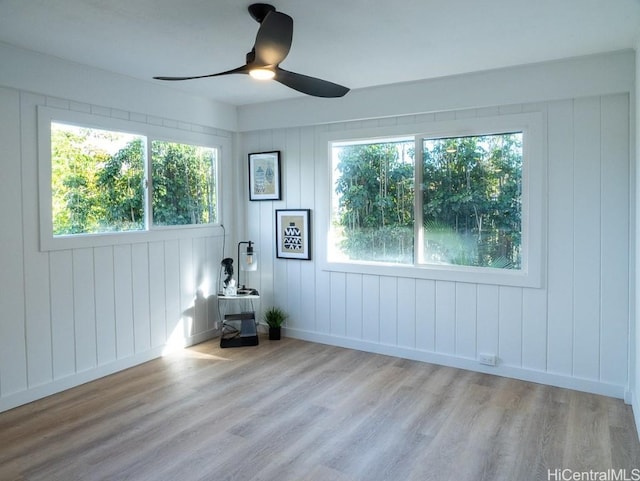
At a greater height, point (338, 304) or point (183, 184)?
point (183, 184)

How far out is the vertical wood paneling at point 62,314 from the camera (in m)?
3.43

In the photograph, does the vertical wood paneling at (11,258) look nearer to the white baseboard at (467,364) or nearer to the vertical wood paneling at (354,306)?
the white baseboard at (467,364)

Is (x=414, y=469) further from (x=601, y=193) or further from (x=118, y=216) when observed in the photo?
(x=118, y=216)

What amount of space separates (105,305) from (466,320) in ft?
9.75

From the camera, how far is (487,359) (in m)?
3.81

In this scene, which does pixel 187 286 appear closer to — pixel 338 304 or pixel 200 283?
pixel 200 283

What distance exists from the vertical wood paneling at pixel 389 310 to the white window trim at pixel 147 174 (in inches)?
74.0

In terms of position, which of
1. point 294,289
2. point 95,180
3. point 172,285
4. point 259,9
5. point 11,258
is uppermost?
A: point 259,9

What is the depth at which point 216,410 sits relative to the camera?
3180 millimetres

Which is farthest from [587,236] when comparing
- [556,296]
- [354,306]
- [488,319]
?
[354,306]

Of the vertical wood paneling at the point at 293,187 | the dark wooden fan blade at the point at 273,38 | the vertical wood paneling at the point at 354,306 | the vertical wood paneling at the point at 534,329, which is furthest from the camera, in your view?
the vertical wood paneling at the point at 293,187

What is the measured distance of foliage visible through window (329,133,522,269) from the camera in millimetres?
3779

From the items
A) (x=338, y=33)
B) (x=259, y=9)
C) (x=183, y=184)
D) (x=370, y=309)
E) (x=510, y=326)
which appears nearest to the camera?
(x=259, y=9)

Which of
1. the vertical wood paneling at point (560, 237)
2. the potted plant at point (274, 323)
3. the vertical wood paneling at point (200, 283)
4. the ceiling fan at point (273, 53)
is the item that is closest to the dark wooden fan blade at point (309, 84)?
the ceiling fan at point (273, 53)
